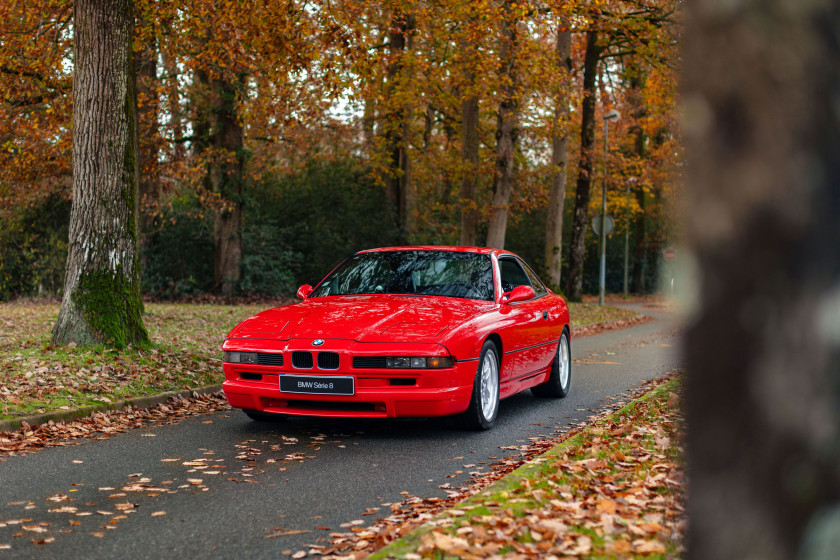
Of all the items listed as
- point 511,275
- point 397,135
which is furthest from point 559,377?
point 397,135

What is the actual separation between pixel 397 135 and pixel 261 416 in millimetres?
21096

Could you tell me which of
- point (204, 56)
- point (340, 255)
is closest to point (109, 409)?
point (204, 56)

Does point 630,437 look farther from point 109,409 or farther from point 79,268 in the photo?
point 79,268

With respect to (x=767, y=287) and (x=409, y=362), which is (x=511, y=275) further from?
(x=767, y=287)

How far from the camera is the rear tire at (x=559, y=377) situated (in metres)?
9.49

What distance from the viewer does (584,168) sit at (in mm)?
28797

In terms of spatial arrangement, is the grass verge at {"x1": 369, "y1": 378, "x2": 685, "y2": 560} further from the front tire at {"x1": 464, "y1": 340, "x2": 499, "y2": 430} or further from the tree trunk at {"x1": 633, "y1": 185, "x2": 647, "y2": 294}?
the tree trunk at {"x1": 633, "y1": 185, "x2": 647, "y2": 294}

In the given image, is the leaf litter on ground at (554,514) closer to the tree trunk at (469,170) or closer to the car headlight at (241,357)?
the car headlight at (241,357)

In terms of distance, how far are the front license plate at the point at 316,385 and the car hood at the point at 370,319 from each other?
13.8 inches

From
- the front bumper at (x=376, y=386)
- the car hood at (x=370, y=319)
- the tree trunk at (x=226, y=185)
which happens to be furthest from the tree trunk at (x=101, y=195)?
the tree trunk at (x=226, y=185)

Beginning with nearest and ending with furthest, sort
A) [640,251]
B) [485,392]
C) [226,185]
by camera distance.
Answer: [485,392] → [226,185] → [640,251]

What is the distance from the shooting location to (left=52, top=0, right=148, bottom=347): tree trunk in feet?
34.2

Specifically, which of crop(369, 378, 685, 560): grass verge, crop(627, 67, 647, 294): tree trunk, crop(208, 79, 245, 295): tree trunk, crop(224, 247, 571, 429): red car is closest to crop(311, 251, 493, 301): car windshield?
crop(224, 247, 571, 429): red car

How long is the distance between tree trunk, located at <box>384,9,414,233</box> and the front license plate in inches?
707
